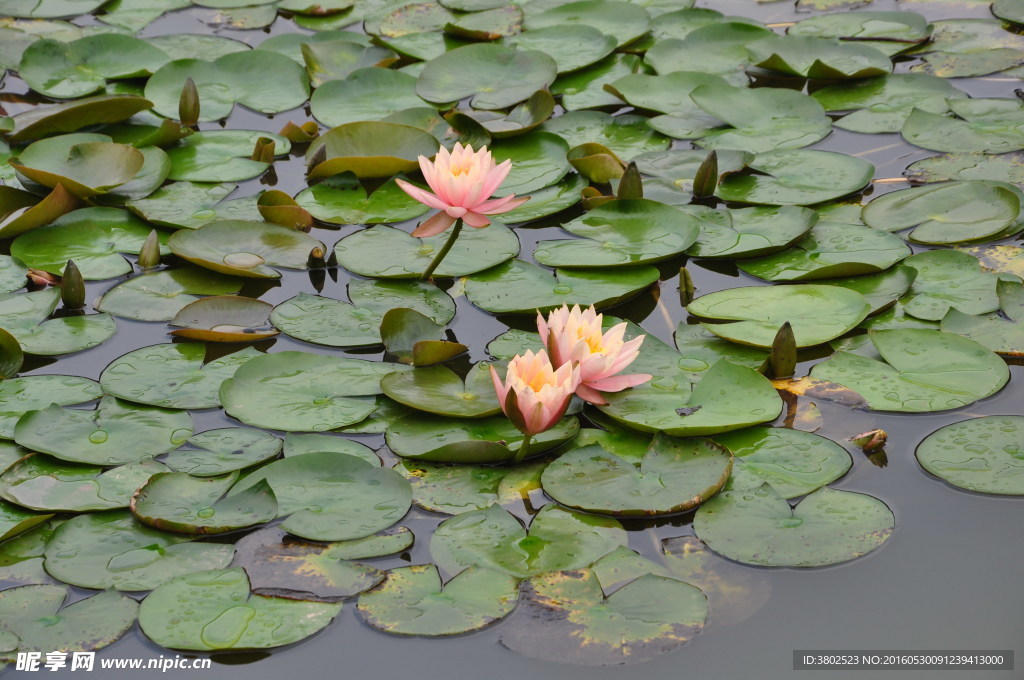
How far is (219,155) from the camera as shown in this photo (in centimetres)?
375

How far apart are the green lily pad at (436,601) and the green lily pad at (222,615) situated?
104 millimetres

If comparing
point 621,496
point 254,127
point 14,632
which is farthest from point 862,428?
point 254,127

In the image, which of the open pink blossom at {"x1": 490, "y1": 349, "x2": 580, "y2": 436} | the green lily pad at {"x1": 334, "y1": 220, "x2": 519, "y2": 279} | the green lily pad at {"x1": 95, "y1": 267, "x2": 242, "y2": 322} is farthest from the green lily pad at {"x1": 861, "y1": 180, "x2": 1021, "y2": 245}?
the green lily pad at {"x1": 95, "y1": 267, "x2": 242, "y2": 322}

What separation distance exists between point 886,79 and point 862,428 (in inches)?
88.7

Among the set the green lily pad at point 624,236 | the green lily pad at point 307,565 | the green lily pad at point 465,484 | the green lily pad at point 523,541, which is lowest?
the green lily pad at point 307,565

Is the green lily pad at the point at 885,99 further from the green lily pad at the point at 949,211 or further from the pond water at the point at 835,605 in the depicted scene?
the pond water at the point at 835,605

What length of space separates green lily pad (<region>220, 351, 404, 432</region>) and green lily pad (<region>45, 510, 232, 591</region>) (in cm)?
41

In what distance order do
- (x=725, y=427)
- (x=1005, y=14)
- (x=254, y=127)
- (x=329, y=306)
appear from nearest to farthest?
(x=725, y=427) < (x=329, y=306) < (x=254, y=127) < (x=1005, y=14)

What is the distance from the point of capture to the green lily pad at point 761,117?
12.2 ft

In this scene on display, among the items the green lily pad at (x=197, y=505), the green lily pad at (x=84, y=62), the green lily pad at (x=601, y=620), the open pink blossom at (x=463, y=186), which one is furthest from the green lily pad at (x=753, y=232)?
the green lily pad at (x=84, y=62)

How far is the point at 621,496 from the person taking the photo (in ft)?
7.28

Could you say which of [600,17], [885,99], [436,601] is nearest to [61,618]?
[436,601]

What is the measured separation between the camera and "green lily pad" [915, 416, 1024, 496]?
7.38ft

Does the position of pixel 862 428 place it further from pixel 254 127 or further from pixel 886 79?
pixel 254 127
